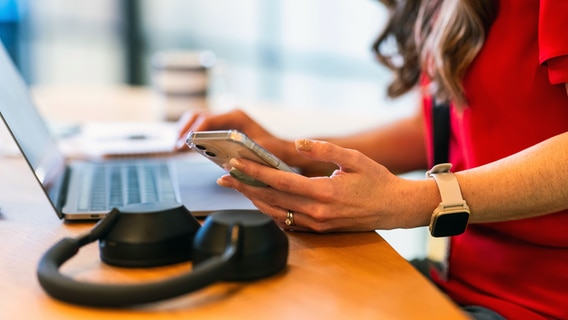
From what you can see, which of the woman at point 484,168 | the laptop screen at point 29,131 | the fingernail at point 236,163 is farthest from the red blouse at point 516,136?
the laptop screen at point 29,131

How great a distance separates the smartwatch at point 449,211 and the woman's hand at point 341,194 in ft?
0.03

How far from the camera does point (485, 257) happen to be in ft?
3.29

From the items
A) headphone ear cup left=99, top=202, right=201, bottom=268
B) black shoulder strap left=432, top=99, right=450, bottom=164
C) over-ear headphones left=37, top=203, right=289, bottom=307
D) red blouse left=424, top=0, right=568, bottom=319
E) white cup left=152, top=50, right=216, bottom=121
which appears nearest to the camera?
over-ear headphones left=37, top=203, right=289, bottom=307

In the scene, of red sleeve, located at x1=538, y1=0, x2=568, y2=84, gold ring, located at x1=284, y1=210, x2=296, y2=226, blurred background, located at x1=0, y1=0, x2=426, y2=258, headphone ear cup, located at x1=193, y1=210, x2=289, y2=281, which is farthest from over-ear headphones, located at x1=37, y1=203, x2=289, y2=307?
blurred background, located at x1=0, y1=0, x2=426, y2=258

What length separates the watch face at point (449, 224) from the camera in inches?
31.7

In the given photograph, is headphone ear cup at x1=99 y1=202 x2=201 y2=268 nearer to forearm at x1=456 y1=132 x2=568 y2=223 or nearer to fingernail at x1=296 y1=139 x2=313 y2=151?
fingernail at x1=296 y1=139 x2=313 y2=151

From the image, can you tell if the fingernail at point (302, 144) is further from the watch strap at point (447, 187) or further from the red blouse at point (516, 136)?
the red blouse at point (516, 136)

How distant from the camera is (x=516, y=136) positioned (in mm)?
959

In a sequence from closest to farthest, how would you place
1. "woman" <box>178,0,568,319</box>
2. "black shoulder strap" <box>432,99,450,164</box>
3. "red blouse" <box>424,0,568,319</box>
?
"woman" <box>178,0,568,319</box>, "red blouse" <box>424,0,568,319</box>, "black shoulder strap" <box>432,99,450,164</box>

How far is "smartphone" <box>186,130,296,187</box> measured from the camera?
Result: 0.70m

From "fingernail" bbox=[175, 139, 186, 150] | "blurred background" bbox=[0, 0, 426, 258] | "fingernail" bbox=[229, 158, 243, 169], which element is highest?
"fingernail" bbox=[229, 158, 243, 169]

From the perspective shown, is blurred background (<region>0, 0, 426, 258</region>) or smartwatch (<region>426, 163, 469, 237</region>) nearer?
smartwatch (<region>426, 163, 469, 237</region>)

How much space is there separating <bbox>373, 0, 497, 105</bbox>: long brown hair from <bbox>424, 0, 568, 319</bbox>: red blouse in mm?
18

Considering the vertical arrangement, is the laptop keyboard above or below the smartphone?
below
